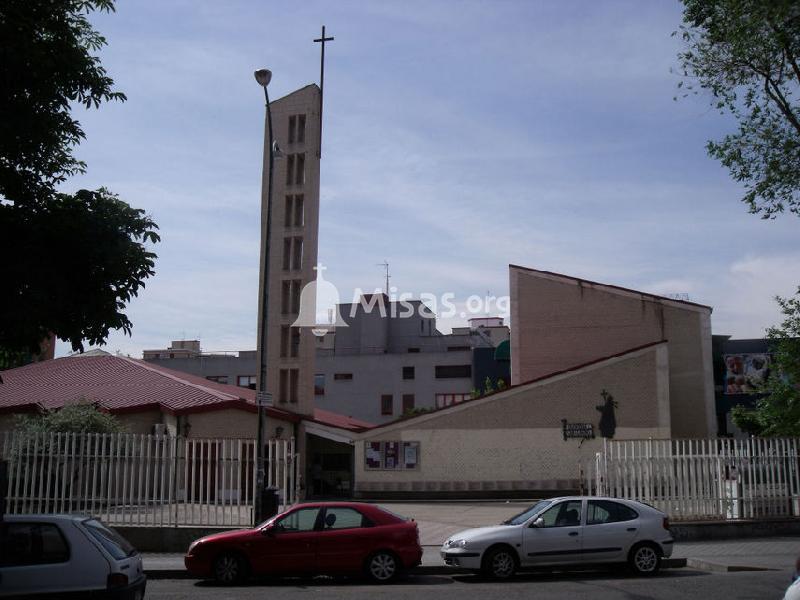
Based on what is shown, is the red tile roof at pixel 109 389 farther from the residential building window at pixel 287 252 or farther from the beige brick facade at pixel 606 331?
the beige brick facade at pixel 606 331

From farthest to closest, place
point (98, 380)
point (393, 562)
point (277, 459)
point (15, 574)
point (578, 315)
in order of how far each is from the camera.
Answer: point (578, 315), point (98, 380), point (277, 459), point (393, 562), point (15, 574)

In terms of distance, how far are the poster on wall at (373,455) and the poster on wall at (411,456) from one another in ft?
3.70

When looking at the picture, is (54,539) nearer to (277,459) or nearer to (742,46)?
(277,459)

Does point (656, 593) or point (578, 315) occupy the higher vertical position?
point (578, 315)

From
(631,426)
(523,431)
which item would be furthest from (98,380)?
(631,426)

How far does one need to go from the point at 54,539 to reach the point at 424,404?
56993mm

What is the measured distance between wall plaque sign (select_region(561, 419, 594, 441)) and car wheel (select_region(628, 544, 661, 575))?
2178cm

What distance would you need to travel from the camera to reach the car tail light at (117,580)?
897cm

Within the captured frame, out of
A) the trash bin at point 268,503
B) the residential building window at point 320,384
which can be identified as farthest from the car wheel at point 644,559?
the residential building window at point 320,384

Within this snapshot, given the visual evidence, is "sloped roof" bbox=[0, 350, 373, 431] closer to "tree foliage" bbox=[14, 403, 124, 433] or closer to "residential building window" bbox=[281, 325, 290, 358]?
Answer: "tree foliage" bbox=[14, 403, 124, 433]

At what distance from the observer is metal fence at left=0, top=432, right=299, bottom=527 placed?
56.9 ft

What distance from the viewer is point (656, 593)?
39.3 feet

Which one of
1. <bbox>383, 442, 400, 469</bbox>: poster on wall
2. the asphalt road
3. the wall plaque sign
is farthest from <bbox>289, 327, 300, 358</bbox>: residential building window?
the asphalt road

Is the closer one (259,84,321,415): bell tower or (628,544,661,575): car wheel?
(628,544,661,575): car wheel
